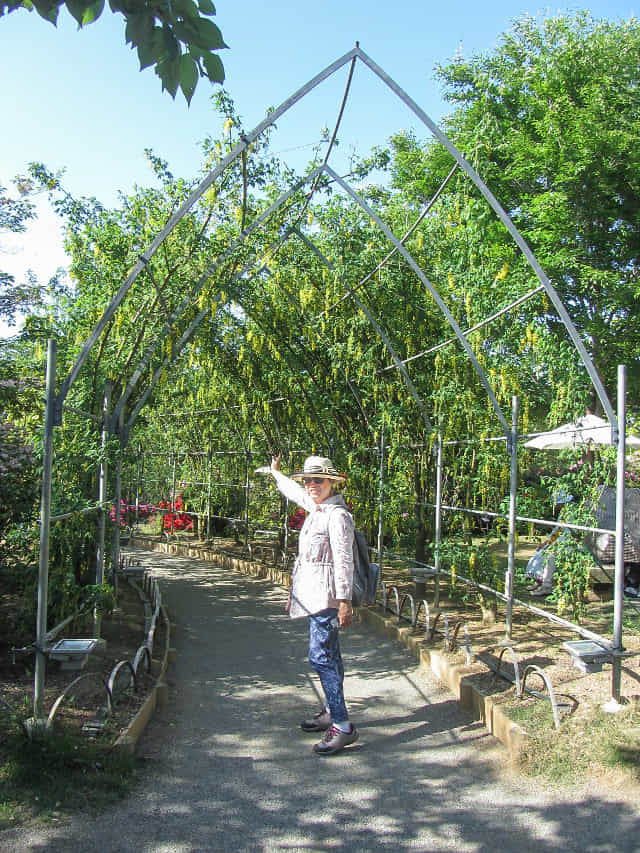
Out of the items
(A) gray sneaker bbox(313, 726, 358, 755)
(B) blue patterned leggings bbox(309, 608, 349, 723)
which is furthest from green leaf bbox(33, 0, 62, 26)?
(A) gray sneaker bbox(313, 726, 358, 755)

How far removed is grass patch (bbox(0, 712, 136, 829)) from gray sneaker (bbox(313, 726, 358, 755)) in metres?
0.94

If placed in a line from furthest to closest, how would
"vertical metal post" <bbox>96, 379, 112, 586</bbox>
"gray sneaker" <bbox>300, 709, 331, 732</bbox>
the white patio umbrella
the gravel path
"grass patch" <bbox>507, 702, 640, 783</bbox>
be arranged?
the white patio umbrella, "vertical metal post" <bbox>96, 379, 112, 586</bbox>, "gray sneaker" <bbox>300, 709, 331, 732</bbox>, "grass patch" <bbox>507, 702, 640, 783</bbox>, the gravel path

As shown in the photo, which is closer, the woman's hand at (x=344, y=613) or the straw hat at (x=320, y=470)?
the woman's hand at (x=344, y=613)

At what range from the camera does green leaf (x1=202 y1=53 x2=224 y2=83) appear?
6.86ft

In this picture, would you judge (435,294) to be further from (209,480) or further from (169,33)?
(209,480)

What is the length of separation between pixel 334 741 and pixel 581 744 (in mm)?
1221

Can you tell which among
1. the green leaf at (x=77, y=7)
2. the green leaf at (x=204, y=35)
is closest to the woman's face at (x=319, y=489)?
the green leaf at (x=204, y=35)

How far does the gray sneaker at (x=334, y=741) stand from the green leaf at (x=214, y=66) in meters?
3.11

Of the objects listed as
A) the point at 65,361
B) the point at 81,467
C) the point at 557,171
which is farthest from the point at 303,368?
the point at 557,171

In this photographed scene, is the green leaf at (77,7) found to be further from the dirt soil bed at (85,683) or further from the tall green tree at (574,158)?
the tall green tree at (574,158)

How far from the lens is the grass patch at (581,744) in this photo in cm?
323

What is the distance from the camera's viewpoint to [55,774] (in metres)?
3.09

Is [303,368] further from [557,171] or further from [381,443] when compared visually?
[557,171]

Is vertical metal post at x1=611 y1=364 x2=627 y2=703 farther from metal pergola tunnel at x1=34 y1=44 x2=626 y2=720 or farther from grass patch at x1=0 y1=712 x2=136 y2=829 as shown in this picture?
grass patch at x1=0 y1=712 x2=136 y2=829
